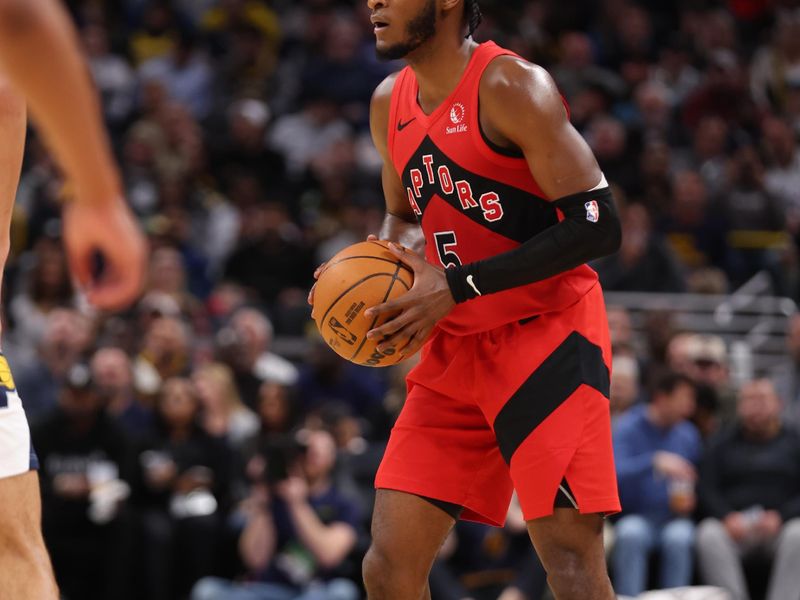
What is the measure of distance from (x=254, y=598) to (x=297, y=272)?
4.38 meters

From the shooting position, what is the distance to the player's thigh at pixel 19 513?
12.0 ft

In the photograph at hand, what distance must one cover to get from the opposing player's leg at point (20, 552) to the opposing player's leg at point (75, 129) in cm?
121

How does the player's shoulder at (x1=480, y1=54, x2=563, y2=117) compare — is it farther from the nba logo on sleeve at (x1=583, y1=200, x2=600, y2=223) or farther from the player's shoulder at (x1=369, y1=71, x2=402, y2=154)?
the player's shoulder at (x1=369, y1=71, x2=402, y2=154)

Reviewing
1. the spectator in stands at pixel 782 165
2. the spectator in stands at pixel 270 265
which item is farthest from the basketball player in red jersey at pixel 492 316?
the spectator in stands at pixel 782 165

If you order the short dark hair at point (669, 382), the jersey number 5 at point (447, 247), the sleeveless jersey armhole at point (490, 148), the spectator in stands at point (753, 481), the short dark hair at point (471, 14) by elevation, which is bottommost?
the spectator in stands at point (753, 481)

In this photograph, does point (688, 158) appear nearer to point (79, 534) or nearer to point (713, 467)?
point (713, 467)

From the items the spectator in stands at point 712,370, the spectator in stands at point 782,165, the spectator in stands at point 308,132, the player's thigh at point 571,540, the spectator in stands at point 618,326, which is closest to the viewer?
the player's thigh at point 571,540

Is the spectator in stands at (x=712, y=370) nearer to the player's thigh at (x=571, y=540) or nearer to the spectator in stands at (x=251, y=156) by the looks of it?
the spectator in stands at (x=251, y=156)

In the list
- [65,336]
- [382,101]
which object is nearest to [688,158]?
[65,336]

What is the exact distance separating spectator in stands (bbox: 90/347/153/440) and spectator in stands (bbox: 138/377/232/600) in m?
0.30

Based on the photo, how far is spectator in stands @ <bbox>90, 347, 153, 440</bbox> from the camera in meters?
8.98

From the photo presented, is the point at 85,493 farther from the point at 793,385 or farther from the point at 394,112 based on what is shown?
the point at 793,385

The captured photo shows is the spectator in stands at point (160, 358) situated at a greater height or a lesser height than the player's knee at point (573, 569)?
lesser

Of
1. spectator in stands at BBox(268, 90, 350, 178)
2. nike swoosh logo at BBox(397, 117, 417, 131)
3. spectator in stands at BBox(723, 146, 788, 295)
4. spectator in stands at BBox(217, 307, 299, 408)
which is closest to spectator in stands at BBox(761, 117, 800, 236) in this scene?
spectator in stands at BBox(723, 146, 788, 295)
